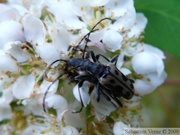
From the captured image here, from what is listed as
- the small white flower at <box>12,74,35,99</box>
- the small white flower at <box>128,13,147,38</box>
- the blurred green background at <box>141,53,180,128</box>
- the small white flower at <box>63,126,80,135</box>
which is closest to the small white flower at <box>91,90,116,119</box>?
the small white flower at <box>63,126,80,135</box>

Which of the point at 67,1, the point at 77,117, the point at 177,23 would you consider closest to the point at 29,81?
the point at 77,117

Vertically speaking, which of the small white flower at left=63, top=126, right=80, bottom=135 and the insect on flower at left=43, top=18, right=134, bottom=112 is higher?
the insect on flower at left=43, top=18, right=134, bottom=112

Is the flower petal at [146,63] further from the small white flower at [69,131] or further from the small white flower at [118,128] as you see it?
the small white flower at [69,131]

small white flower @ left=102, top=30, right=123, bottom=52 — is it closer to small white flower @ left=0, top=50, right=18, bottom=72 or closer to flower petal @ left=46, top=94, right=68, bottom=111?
flower petal @ left=46, top=94, right=68, bottom=111

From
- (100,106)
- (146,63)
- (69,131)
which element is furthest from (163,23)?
(69,131)

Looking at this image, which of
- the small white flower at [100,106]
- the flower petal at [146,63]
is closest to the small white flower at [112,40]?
the flower petal at [146,63]

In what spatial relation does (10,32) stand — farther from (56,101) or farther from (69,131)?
(69,131)
